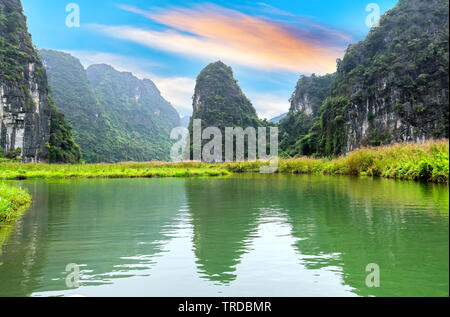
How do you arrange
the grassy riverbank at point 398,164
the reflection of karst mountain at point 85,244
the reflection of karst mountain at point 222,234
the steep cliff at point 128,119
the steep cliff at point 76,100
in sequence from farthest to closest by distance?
1. the steep cliff at point 128,119
2. the steep cliff at point 76,100
3. the grassy riverbank at point 398,164
4. the reflection of karst mountain at point 222,234
5. the reflection of karst mountain at point 85,244

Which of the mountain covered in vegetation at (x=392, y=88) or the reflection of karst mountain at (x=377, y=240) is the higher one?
the mountain covered in vegetation at (x=392, y=88)

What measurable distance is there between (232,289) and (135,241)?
242 cm

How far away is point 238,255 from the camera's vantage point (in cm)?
425

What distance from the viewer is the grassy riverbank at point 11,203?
6.77 meters

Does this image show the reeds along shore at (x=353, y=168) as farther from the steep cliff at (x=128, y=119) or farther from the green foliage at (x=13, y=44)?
the steep cliff at (x=128, y=119)

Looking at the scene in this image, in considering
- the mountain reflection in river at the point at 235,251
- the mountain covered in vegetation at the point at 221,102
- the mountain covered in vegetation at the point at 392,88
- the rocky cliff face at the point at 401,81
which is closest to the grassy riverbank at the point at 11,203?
the mountain reflection in river at the point at 235,251

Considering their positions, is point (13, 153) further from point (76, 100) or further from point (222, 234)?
point (76, 100)

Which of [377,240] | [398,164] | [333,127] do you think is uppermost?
[333,127]

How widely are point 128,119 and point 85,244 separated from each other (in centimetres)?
14182

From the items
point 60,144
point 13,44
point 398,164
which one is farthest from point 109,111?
point 398,164

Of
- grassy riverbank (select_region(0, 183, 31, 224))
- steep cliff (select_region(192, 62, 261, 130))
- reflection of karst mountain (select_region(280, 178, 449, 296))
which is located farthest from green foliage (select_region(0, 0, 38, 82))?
reflection of karst mountain (select_region(280, 178, 449, 296))

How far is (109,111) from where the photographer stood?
429 ft

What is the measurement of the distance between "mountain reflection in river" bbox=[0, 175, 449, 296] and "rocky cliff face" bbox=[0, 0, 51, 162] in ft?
159
